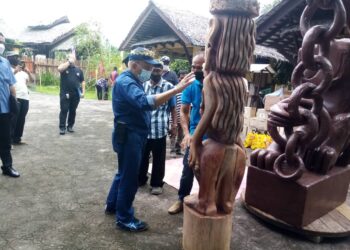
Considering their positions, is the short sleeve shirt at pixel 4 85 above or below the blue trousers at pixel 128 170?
above

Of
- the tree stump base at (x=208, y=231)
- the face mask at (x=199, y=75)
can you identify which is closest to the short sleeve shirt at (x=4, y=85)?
the face mask at (x=199, y=75)

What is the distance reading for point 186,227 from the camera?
2477 mm

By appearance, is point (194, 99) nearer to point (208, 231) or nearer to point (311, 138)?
point (311, 138)

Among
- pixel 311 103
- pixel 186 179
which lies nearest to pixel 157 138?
pixel 186 179

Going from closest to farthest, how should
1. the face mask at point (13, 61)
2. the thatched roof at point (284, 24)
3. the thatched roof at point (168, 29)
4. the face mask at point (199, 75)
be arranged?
the face mask at point (199, 75)
the face mask at point (13, 61)
the thatched roof at point (284, 24)
the thatched roof at point (168, 29)

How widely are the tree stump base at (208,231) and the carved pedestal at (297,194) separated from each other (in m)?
0.80

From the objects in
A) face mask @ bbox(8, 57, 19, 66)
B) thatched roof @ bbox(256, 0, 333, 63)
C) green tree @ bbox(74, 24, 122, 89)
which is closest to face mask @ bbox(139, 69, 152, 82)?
face mask @ bbox(8, 57, 19, 66)

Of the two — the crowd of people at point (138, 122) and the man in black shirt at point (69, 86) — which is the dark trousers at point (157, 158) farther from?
the man in black shirt at point (69, 86)

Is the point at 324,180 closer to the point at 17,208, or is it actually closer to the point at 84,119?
the point at 17,208

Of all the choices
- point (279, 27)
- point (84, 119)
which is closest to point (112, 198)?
point (279, 27)

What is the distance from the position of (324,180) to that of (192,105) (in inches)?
58.2

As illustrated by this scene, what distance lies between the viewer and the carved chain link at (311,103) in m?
2.75

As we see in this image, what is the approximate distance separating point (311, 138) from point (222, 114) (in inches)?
44.0

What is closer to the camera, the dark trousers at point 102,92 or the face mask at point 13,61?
the face mask at point 13,61
